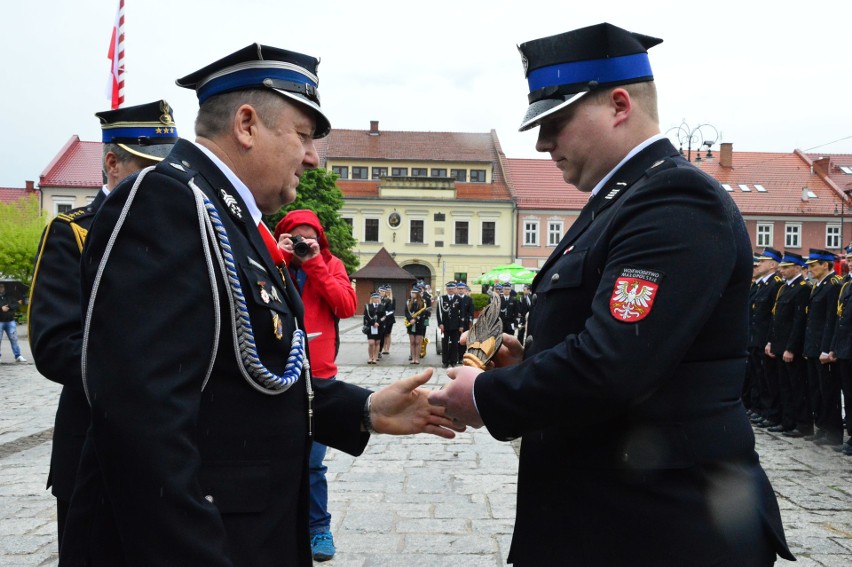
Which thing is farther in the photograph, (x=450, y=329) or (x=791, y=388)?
(x=450, y=329)

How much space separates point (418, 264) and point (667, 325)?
52.6 metres

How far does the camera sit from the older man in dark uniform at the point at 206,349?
5.58 ft

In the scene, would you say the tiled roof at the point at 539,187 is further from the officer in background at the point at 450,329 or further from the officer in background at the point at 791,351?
the officer in background at the point at 791,351

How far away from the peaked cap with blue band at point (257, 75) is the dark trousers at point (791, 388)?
9.50 metres

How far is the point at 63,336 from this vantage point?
287 centimetres

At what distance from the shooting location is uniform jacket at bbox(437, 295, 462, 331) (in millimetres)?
18391

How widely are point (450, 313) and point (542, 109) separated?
16272mm

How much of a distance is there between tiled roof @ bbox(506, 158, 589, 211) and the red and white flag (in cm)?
4534

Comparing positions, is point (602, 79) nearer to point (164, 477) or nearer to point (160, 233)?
point (160, 233)

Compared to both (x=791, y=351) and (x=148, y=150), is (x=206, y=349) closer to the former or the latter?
(x=148, y=150)

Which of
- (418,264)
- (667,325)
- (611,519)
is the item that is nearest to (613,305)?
(667,325)

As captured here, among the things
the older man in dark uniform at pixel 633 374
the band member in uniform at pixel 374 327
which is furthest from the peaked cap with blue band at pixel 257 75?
the band member in uniform at pixel 374 327

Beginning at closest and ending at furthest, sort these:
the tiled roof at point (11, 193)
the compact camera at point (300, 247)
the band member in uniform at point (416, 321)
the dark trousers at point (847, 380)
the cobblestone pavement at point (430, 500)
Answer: the cobblestone pavement at point (430, 500) → the compact camera at point (300, 247) → the dark trousers at point (847, 380) → the band member in uniform at point (416, 321) → the tiled roof at point (11, 193)

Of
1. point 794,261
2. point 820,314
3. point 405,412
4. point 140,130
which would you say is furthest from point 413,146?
point 405,412
